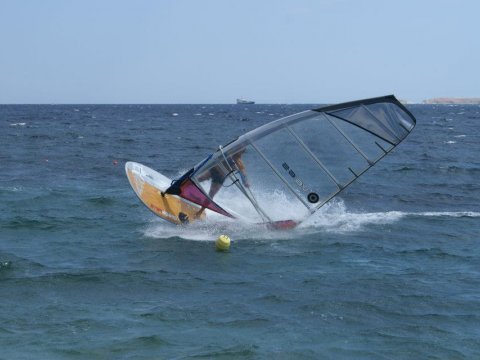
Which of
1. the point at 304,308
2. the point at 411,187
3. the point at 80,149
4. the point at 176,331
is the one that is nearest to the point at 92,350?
the point at 176,331

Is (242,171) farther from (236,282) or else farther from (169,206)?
(236,282)

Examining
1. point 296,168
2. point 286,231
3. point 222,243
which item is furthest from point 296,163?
point 222,243

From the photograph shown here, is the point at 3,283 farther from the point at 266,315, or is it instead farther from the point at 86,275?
the point at 266,315

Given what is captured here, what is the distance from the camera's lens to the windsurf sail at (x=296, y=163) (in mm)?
14586

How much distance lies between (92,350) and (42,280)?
10.1 feet

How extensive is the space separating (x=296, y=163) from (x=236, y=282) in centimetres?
429

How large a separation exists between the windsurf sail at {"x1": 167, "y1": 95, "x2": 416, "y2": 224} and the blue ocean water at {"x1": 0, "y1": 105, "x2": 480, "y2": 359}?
58 cm

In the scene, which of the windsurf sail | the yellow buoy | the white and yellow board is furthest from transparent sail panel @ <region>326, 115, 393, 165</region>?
the yellow buoy

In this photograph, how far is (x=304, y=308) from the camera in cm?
983

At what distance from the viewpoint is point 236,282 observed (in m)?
11.1

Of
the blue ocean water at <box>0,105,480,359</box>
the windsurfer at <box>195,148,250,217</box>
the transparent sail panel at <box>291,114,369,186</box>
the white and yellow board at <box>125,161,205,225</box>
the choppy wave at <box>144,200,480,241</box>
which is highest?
the transparent sail panel at <box>291,114,369,186</box>

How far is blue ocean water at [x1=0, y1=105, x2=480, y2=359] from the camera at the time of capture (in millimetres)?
8539

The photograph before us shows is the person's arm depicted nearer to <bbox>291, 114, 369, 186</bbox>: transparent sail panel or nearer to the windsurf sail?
the windsurf sail

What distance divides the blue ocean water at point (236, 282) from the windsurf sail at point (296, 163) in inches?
22.7
